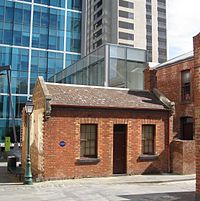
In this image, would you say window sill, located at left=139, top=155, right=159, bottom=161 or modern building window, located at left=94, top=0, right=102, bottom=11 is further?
modern building window, located at left=94, top=0, right=102, bottom=11

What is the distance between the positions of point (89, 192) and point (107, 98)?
21.4 ft

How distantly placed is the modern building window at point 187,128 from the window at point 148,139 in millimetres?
3829

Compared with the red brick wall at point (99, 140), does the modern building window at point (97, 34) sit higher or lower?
higher

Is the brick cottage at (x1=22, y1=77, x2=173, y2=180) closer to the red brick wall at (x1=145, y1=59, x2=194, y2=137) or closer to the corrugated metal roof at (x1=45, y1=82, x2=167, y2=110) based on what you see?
the corrugated metal roof at (x1=45, y1=82, x2=167, y2=110)

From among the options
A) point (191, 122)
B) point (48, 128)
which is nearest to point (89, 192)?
point (48, 128)

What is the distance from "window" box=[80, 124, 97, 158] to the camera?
54.5 ft

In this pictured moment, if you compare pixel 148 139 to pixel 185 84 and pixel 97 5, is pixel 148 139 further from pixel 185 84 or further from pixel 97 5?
pixel 97 5

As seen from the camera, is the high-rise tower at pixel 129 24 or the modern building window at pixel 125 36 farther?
the high-rise tower at pixel 129 24

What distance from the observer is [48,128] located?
15.6 metres

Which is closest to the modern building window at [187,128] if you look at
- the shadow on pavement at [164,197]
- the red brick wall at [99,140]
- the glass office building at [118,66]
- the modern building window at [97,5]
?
the red brick wall at [99,140]

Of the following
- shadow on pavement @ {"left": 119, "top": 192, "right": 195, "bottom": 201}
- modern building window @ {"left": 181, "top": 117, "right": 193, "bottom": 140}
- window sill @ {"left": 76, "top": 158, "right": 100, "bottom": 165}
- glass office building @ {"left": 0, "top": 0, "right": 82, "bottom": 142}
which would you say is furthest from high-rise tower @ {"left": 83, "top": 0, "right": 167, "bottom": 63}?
shadow on pavement @ {"left": 119, "top": 192, "right": 195, "bottom": 201}

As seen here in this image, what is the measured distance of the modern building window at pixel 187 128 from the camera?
68.8 ft

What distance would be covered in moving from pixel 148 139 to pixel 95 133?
328 cm

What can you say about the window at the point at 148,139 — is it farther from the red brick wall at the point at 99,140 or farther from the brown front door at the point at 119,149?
the brown front door at the point at 119,149
